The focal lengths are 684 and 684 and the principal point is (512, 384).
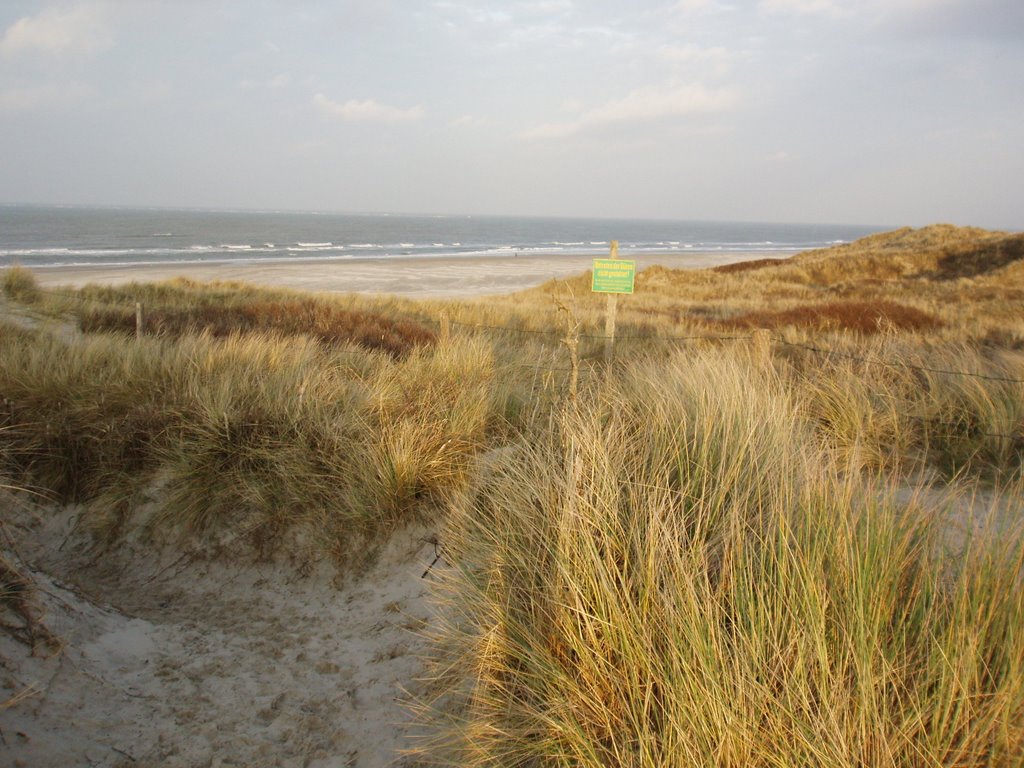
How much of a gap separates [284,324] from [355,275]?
24725 millimetres

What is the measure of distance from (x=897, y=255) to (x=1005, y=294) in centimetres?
1487

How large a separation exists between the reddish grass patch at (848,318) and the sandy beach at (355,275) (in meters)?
15.1

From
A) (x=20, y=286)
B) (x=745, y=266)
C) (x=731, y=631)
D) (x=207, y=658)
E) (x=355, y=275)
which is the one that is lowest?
(x=207, y=658)

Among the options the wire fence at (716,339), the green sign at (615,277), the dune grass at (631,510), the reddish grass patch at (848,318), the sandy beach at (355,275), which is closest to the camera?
the dune grass at (631,510)

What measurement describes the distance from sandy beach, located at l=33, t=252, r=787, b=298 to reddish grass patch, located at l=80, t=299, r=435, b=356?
11460 millimetres

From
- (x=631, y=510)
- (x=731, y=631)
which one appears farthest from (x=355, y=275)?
(x=731, y=631)

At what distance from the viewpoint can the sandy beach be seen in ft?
96.0

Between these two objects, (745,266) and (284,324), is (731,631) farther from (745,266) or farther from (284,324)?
(745,266)

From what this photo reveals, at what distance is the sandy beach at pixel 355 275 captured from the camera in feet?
96.0

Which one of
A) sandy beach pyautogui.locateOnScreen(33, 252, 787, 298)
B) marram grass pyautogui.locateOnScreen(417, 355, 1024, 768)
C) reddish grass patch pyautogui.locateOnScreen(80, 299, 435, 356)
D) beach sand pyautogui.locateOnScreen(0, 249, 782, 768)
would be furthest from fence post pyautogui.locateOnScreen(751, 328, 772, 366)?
sandy beach pyautogui.locateOnScreen(33, 252, 787, 298)

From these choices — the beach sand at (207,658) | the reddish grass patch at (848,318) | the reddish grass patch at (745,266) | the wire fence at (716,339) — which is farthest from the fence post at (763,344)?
the reddish grass patch at (745,266)

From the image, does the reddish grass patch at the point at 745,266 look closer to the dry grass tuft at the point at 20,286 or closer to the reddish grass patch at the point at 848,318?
the reddish grass patch at the point at 848,318

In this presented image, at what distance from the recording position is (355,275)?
118ft

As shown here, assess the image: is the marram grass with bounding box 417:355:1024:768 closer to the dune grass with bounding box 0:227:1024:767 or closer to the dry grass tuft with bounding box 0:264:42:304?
the dune grass with bounding box 0:227:1024:767
